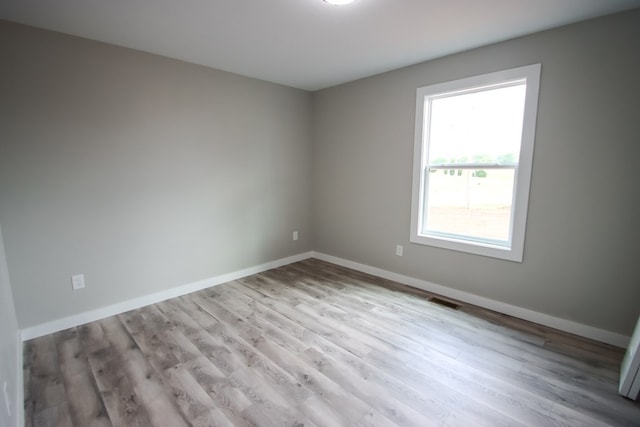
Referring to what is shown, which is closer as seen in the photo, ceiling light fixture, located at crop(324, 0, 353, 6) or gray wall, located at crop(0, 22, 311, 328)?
ceiling light fixture, located at crop(324, 0, 353, 6)

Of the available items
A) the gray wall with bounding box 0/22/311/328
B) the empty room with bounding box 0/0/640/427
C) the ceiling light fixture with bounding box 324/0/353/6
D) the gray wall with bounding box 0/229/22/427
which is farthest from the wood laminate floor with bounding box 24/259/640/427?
the ceiling light fixture with bounding box 324/0/353/6

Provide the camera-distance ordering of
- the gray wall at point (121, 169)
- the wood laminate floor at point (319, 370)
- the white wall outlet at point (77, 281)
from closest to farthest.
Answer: the wood laminate floor at point (319, 370), the gray wall at point (121, 169), the white wall outlet at point (77, 281)

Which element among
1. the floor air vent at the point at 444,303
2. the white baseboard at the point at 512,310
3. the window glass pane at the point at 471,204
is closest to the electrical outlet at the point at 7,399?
the floor air vent at the point at 444,303

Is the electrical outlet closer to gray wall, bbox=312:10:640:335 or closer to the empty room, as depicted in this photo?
the empty room

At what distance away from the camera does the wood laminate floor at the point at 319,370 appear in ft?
5.35

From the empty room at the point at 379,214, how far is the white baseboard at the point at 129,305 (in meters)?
0.02

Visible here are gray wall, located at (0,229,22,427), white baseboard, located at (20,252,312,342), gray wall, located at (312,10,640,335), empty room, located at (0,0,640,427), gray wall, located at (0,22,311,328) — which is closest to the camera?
gray wall, located at (0,229,22,427)

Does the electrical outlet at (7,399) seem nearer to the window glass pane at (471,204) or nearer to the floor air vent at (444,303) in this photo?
the floor air vent at (444,303)

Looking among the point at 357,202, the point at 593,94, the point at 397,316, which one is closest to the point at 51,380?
the point at 397,316

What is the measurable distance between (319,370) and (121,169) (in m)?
2.45

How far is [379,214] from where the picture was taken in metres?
3.62

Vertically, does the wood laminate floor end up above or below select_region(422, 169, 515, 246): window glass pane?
below

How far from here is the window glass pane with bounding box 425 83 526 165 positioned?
260 cm

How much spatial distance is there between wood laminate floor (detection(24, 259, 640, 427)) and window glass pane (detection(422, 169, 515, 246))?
0.78 meters
